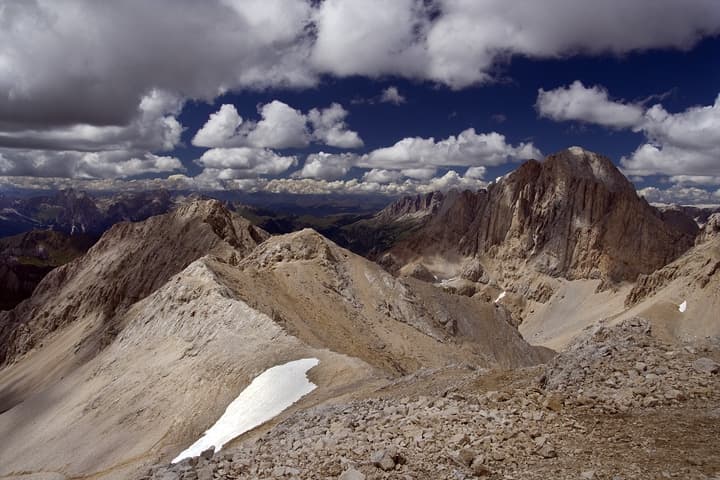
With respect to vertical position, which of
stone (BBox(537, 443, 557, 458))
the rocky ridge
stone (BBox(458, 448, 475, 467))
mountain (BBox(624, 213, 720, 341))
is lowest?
mountain (BBox(624, 213, 720, 341))

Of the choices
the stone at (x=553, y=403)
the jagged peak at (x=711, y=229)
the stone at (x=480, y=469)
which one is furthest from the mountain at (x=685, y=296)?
the stone at (x=480, y=469)

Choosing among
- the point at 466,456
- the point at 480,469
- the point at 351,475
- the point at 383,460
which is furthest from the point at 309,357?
the point at 480,469

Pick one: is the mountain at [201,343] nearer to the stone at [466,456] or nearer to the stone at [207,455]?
the stone at [207,455]

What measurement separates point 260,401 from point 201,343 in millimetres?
15602

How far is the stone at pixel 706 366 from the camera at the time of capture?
50.1ft

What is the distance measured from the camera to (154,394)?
42375mm

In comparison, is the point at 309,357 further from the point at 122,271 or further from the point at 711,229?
the point at 711,229

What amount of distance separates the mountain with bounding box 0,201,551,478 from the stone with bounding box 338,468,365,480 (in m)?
11.7

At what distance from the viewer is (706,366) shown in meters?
15.4

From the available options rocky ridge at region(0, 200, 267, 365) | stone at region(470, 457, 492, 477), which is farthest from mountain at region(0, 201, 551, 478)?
stone at region(470, 457, 492, 477)

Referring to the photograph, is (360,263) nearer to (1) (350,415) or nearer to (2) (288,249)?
(2) (288,249)

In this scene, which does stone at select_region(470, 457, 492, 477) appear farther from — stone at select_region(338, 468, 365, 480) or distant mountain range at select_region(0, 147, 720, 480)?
stone at select_region(338, 468, 365, 480)

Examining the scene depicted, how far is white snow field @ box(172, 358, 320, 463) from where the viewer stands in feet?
99.6

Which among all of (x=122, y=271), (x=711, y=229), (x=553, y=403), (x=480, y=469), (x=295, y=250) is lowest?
(x=711, y=229)
